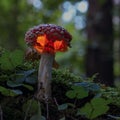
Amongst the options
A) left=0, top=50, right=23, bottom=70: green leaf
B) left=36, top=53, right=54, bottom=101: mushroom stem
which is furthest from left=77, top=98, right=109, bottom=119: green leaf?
left=0, top=50, right=23, bottom=70: green leaf

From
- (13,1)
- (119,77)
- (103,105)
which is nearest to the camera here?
(103,105)

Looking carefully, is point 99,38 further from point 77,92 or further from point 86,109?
point 86,109

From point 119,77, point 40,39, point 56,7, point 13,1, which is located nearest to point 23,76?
point 40,39

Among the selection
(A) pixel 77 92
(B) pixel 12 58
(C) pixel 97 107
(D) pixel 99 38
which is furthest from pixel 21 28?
(C) pixel 97 107

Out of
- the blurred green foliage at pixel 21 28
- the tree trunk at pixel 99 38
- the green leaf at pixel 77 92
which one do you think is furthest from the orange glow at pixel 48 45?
the blurred green foliage at pixel 21 28

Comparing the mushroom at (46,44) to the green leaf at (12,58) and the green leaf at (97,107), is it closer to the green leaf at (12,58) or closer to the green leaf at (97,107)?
the green leaf at (12,58)

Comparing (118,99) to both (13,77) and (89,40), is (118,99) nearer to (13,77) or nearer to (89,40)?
(13,77)
